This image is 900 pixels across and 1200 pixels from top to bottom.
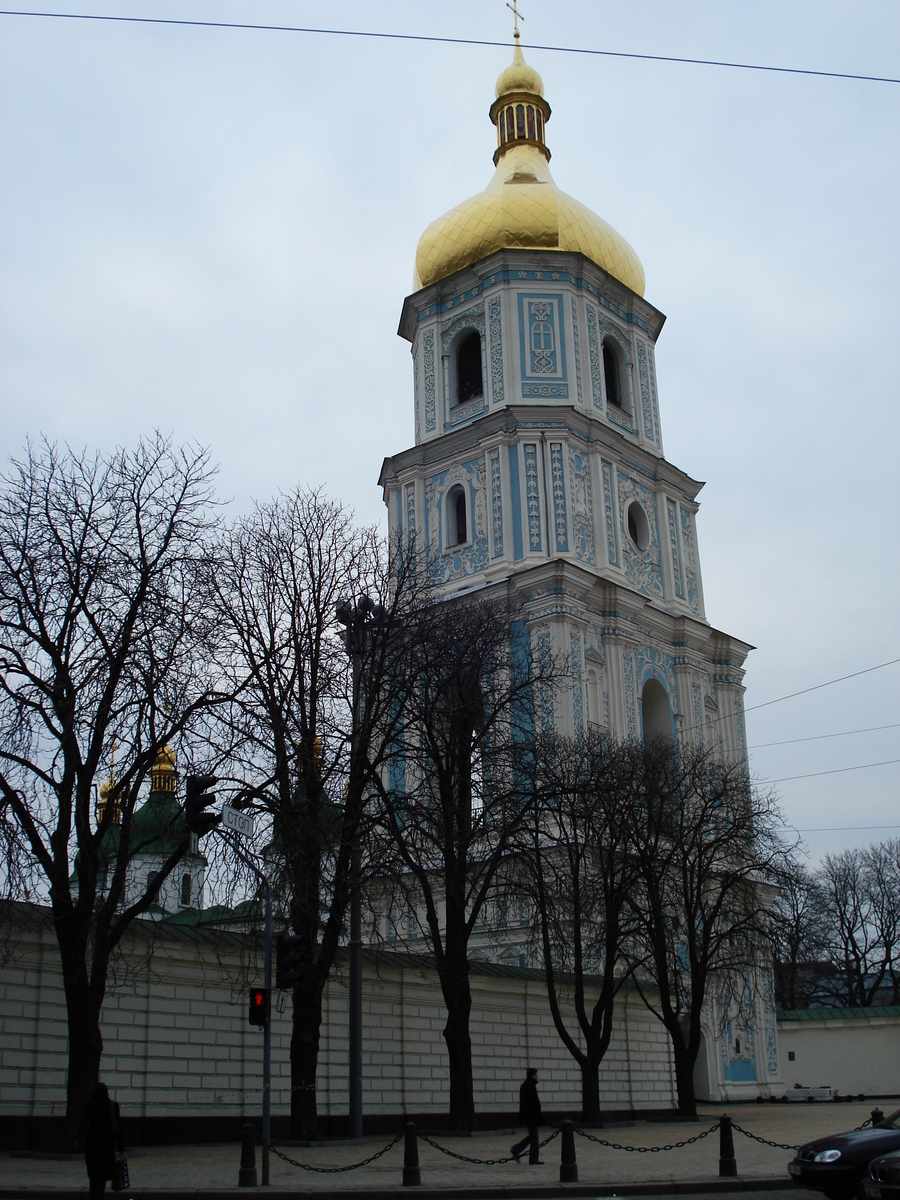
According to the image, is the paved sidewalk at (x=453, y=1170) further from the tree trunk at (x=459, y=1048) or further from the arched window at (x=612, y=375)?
the arched window at (x=612, y=375)

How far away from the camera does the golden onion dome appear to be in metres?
38.7

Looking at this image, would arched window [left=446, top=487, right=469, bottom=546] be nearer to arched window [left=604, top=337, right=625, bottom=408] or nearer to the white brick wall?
arched window [left=604, top=337, right=625, bottom=408]

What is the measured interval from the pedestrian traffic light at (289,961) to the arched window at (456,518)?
2271 cm

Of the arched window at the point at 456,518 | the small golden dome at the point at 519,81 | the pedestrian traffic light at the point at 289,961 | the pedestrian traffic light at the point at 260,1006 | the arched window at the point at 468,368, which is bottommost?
the pedestrian traffic light at the point at 260,1006

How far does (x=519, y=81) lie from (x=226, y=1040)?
35106 millimetres

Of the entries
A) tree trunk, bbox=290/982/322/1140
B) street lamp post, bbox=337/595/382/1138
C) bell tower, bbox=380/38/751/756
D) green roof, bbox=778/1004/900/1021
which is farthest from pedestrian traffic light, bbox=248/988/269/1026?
green roof, bbox=778/1004/900/1021

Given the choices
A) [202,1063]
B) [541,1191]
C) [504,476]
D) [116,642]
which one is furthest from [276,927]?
[504,476]

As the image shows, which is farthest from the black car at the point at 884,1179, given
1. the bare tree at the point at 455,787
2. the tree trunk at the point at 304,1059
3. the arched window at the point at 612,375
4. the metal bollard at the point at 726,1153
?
the arched window at the point at 612,375

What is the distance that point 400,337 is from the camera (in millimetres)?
41844

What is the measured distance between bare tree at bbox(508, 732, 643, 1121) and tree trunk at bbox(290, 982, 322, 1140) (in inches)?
187

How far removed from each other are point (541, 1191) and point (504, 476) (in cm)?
2407

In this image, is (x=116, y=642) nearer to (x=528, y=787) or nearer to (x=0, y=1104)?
(x=0, y=1104)

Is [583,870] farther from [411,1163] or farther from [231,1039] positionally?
[411,1163]

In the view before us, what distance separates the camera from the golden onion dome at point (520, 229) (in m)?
38.7
